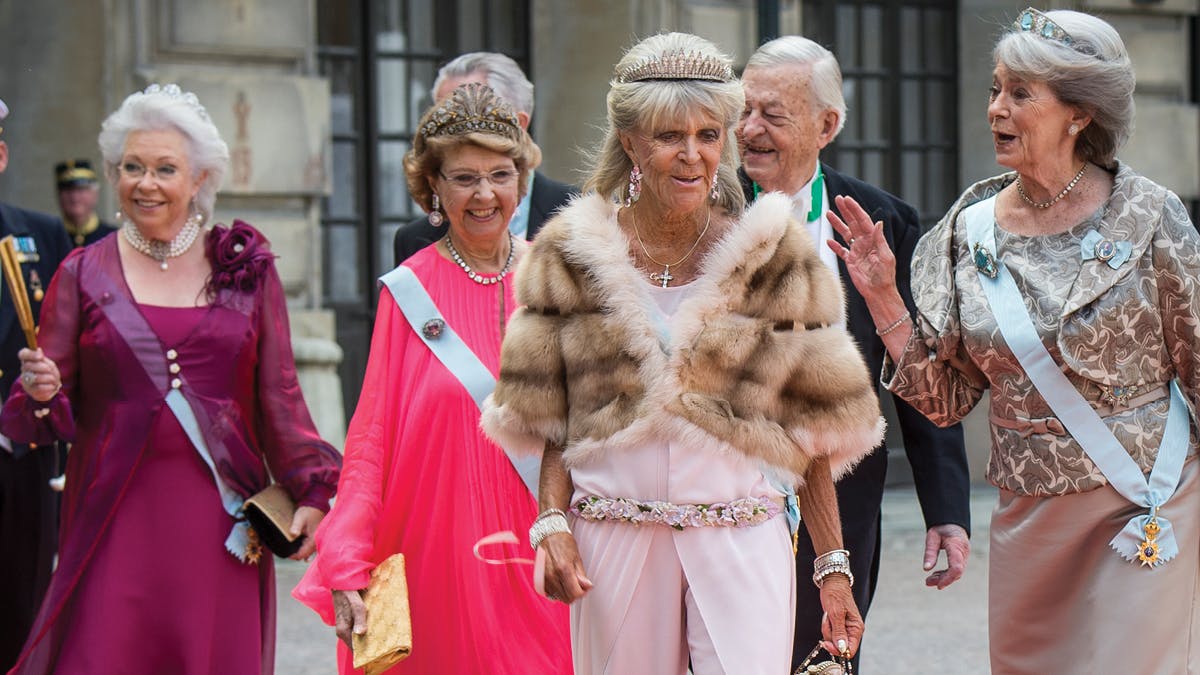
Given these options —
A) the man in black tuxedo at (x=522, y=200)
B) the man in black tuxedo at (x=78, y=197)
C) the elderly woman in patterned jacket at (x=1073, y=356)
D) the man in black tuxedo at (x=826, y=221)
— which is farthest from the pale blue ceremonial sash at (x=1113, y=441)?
the man in black tuxedo at (x=78, y=197)

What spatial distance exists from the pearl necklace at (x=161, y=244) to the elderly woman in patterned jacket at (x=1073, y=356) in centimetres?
216

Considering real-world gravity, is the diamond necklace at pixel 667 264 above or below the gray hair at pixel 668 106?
below

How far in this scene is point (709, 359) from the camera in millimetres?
4184

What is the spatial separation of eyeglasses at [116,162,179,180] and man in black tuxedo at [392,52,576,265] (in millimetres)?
809

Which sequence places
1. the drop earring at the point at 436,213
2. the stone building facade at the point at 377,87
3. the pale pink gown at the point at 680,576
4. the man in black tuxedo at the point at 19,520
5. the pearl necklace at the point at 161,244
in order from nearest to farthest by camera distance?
the pale pink gown at the point at 680,576
the drop earring at the point at 436,213
the pearl necklace at the point at 161,244
the man in black tuxedo at the point at 19,520
the stone building facade at the point at 377,87

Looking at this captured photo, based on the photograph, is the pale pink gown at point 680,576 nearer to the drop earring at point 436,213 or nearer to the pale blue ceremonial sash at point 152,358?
the drop earring at point 436,213

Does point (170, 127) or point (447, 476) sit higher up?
point (170, 127)

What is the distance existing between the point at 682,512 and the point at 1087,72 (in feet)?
5.24

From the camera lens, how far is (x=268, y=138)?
11062 mm

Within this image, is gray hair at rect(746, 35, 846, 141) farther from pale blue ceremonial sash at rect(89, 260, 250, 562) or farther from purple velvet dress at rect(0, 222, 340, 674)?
pale blue ceremonial sash at rect(89, 260, 250, 562)

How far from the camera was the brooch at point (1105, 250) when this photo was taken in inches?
188

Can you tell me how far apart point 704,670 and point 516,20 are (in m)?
8.98

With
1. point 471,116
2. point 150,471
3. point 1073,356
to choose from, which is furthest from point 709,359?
point 150,471

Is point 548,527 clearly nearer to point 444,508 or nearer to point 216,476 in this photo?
point 444,508
